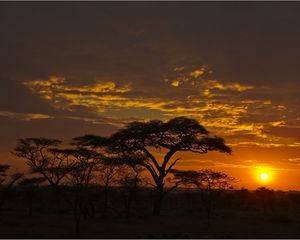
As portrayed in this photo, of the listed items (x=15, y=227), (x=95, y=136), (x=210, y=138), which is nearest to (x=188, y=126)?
(x=210, y=138)

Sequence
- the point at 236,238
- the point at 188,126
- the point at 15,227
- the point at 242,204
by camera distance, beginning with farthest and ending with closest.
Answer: the point at 242,204
the point at 188,126
the point at 15,227
the point at 236,238

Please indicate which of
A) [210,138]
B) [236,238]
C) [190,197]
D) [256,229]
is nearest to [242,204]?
[190,197]

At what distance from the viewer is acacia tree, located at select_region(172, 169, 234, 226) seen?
35141 millimetres

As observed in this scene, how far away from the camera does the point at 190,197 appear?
7438 centimetres

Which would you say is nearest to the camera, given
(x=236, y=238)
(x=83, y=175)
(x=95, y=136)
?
(x=236, y=238)

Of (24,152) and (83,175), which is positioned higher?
(24,152)

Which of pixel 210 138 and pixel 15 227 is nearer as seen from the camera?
pixel 15 227

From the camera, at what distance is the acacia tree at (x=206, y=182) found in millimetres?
35141

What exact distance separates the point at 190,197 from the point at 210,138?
120 ft

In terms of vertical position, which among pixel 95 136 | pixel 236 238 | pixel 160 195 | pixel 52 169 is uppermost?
pixel 95 136

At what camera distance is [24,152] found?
45562 mm

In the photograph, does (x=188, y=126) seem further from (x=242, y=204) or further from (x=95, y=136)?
(x=242, y=204)

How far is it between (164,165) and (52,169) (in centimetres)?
1142

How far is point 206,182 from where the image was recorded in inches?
1428
